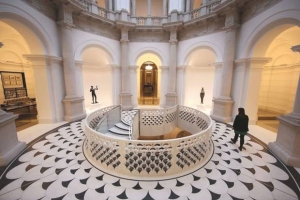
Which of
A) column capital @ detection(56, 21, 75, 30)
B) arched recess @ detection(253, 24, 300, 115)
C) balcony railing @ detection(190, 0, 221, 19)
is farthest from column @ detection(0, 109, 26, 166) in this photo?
arched recess @ detection(253, 24, 300, 115)

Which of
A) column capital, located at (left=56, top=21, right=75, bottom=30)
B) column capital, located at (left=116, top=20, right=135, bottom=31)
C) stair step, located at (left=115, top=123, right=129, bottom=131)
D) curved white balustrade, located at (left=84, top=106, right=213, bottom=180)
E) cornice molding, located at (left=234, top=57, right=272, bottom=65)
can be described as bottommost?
stair step, located at (left=115, top=123, right=129, bottom=131)

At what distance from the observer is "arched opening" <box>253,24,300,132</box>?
24.0ft

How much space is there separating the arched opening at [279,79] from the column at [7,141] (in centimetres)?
992

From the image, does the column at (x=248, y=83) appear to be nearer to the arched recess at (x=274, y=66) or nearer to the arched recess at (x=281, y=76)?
the arched recess at (x=274, y=66)

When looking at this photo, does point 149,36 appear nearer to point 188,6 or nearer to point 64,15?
point 188,6

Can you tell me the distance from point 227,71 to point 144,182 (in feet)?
21.9

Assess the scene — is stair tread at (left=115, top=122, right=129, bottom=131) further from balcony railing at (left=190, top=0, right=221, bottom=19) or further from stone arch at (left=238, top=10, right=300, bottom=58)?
balcony railing at (left=190, top=0, right=221, bottom=19)

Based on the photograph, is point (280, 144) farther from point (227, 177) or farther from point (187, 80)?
point (187, 80)

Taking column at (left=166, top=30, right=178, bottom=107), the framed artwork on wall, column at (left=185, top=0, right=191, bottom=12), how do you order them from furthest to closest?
column at (left=166, top=30, right=178, bottom=107) < column at (left=185, top=0, right=191, bottom=12) < the framed artwork on wall

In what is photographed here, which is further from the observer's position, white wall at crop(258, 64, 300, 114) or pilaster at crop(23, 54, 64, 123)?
white wall at crop(258, 64, 300, 114)

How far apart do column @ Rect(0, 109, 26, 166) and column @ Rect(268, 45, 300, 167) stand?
24.8 ft

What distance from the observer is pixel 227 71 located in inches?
275

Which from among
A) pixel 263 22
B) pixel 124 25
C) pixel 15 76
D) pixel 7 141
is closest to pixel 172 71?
pixel 124 25

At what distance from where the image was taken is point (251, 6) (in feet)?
19.1
